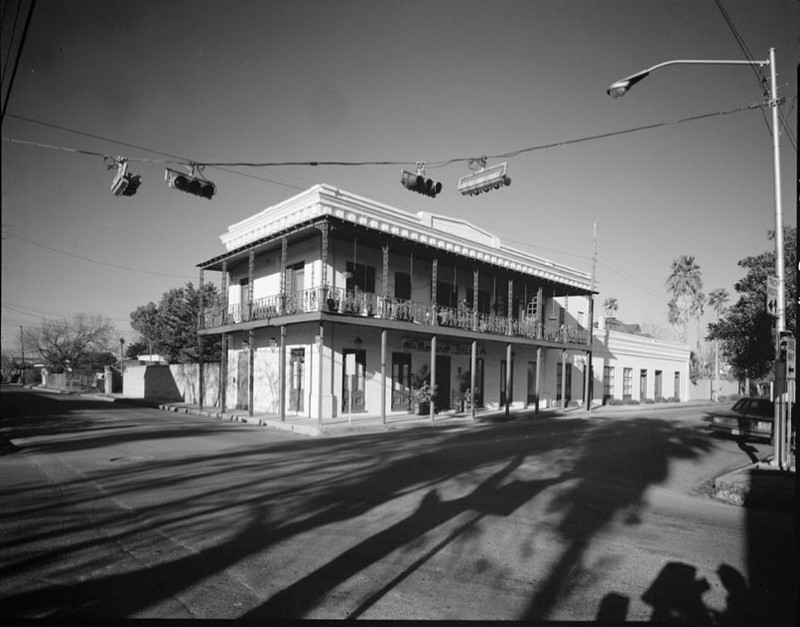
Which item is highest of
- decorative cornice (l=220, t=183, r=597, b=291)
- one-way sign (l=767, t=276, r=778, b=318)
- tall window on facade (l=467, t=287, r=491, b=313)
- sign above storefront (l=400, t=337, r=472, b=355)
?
decorative cornice (l=220, t=183, r=597, b=291)

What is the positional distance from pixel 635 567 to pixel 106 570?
16.3 ft

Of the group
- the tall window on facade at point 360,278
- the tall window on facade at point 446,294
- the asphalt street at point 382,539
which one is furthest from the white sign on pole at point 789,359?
the tall window on facade at point 446,294

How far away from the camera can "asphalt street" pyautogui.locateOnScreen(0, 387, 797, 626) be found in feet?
13.9

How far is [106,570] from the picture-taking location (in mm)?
4797

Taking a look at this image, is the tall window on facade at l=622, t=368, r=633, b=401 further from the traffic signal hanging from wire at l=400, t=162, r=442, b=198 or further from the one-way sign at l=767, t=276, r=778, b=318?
the traffic signal hanging from wire at l=400, t=162, r=442, b=198

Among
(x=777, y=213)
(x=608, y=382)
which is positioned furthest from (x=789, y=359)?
(x=608, y=382)

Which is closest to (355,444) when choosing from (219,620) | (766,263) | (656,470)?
(656,470)

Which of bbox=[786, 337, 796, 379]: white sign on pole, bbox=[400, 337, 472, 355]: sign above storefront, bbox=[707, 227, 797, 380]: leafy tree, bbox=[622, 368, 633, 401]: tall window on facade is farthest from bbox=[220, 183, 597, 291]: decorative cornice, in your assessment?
bbox=[786, 337, 796, 379]: white sign on pole

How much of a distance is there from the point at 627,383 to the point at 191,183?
34.7m

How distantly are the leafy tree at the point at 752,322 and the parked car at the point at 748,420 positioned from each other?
2.71 metres

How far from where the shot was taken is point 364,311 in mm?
19578

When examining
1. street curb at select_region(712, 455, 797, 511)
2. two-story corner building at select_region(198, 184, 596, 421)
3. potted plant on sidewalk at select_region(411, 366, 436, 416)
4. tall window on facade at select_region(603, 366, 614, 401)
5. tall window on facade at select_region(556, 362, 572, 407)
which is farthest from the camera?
tall window on facade at select_region(603, 366, 614, 401)

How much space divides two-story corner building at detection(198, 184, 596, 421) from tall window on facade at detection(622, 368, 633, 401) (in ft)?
32.7

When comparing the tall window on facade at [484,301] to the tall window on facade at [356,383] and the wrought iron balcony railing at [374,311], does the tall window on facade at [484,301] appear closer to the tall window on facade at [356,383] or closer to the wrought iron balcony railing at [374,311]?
the wrought iron balcony railing at [374,311]
